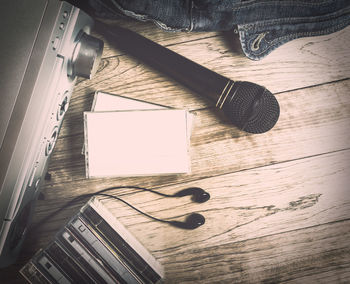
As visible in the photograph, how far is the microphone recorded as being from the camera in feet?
2.38

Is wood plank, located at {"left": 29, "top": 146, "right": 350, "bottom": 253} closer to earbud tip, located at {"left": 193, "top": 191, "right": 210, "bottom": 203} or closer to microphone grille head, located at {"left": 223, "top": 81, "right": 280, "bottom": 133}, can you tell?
earbud tip, located at {"left": 193, "top": 191, "right": 210, "bottom": 203}

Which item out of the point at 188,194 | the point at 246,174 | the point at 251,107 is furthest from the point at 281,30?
the point at 188,194

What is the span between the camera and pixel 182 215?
787mm

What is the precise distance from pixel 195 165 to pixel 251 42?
366mm

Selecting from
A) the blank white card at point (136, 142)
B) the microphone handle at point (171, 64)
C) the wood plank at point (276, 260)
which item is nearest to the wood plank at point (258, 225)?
the wood plank at point (276, 260)

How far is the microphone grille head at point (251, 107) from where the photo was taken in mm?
722

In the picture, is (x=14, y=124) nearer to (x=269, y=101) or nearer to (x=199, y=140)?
(x=199, y=140)

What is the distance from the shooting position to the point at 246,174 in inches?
31.2

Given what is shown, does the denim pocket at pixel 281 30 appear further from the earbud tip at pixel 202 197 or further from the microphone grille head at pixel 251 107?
the earbud tip at pixel 202 197

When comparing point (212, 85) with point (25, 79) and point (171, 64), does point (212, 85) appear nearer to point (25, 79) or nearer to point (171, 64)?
point (171, 64)

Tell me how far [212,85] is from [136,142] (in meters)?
0.25

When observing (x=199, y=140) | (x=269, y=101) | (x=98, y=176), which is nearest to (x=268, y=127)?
(x=269, y=101)

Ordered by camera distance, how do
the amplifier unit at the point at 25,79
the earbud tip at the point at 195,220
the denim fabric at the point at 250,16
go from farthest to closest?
the earbud tip at the point at 195,220 < the denim fabric at the point at 250,16 < the amplifier unit at the point at 25,79

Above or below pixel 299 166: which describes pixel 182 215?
below
